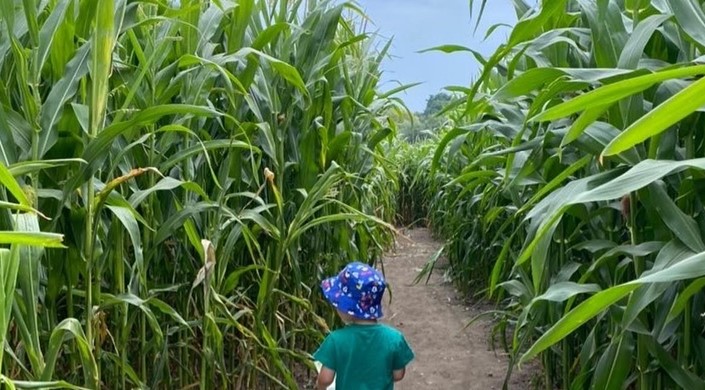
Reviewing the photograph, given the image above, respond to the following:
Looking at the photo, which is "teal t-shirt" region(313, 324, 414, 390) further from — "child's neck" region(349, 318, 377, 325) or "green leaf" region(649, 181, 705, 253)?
"green leaf" region(649, 181, 705, 253)

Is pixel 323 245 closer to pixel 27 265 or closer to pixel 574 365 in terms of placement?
pixel 574 365

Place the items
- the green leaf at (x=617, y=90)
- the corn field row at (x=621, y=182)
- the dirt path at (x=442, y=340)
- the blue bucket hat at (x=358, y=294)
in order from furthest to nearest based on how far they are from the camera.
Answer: the dirt path at (x=442, y=340) → the blue bucket hat at (x=358, y=294) → the corn field row at (x=621, y=182) → the green leaf at (x=617, y=90)

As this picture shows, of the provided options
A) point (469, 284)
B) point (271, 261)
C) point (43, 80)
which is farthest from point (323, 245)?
point (469, 284)

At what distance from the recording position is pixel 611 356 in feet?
5.15

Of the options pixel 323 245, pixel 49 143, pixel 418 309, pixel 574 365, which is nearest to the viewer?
pixel 49 143

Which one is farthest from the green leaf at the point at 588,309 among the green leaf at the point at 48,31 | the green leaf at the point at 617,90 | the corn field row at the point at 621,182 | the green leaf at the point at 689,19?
the green leaf at the point at 48,31

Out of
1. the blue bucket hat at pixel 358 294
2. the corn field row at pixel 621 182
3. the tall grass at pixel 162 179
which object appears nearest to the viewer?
the corn field row at pixel 621 182

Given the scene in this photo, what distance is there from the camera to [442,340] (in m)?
4.26

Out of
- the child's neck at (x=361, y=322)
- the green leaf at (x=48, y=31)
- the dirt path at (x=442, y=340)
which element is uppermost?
the green leaf at (x=48, y=31)

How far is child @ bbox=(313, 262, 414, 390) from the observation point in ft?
6.56

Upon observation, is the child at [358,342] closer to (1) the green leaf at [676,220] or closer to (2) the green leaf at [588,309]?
(1) the green leaf at [676,220]

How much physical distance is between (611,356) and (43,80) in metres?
1.55

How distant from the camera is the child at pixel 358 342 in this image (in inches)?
78.7

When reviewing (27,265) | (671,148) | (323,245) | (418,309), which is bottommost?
(418,309)
